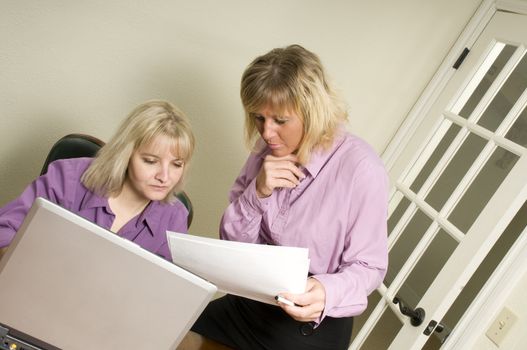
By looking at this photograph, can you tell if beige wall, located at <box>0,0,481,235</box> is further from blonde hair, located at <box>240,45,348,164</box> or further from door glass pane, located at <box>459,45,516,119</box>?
blonde hair, located at <box>240,45,348,164</box>

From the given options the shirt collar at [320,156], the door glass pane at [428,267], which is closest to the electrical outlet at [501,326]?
the door glass pane at [428,267]

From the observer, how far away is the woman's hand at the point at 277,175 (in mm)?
1417

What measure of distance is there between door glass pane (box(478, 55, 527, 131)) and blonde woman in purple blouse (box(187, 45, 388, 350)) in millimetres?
979

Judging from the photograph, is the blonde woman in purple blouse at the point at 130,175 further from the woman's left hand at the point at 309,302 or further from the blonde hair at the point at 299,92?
the woman's left hand at the point at 309,302

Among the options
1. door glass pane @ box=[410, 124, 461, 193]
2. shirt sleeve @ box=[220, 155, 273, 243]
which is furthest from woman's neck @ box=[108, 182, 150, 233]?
Answer: door glass pane @ box=[410, 124, 461, 193]

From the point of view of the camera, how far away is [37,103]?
2.00 m

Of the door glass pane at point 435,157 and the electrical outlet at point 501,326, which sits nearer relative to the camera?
the electrical outlet at point 501,326

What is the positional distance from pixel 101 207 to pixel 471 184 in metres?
1.49

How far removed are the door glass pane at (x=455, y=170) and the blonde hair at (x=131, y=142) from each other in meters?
1.24

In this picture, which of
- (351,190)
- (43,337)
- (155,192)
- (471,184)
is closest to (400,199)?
(471,184)

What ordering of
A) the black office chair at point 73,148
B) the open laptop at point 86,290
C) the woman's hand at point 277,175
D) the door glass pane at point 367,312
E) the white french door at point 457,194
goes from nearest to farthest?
the open laptop at point 86,290 → the woman's hand at point 277,175 → the black office chair at point 73,148 → the white french door at point 457,194 → the door glass pane at point 367,312

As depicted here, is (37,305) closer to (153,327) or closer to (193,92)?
(153,327)

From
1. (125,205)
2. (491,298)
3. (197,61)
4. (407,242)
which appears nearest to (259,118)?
(125,205)

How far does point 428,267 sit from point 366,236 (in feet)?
3.20
